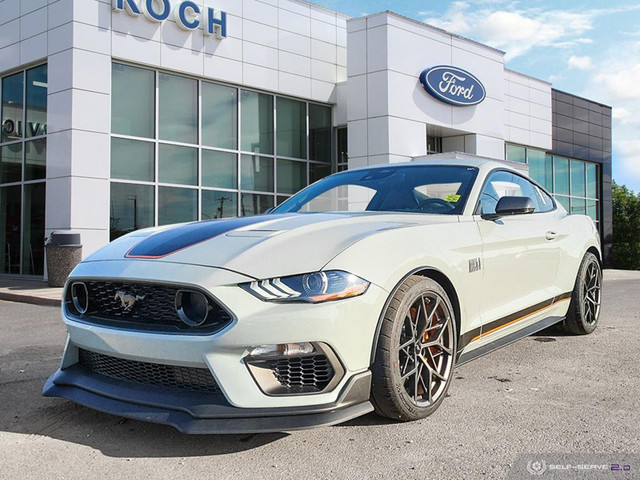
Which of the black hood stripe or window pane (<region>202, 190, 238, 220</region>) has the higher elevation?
window pane (<region>202, 190, 238, 220</region>)

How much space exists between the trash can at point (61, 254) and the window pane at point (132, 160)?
6.45 ft

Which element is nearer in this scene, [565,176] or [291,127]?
[291,127]

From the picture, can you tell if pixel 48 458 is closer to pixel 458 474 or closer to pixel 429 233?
pixel 458 474

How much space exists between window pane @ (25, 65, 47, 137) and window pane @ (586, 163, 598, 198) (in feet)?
75.0

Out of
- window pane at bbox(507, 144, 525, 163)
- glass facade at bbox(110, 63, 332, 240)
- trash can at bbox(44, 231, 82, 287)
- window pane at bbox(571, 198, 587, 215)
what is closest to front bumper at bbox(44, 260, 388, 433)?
trash can at bbox(44, 231, 82, 287)

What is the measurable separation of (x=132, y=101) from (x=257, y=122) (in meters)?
3.55

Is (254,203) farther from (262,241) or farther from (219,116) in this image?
(262,241)

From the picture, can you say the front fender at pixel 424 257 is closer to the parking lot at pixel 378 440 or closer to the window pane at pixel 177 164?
the parking lot at pixel 378 440

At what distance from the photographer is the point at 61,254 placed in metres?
11.7

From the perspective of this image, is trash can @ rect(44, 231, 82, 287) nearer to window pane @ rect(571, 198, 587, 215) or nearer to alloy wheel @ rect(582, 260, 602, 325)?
alloy wheel @ rect(582, 260, 602, 325)

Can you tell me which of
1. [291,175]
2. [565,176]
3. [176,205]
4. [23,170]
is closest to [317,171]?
[291,175]

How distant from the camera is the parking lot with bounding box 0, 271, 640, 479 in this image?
8.28ft

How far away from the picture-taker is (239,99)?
15.6 metres

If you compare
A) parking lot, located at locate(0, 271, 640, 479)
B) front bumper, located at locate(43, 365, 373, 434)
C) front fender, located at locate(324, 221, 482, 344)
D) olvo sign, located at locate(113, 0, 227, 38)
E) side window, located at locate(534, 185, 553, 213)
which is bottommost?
parking lot, located at locate(0, 271, 640, 479)
